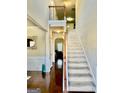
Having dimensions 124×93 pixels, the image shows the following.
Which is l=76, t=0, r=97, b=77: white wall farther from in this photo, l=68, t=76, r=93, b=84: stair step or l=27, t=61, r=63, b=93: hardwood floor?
l=27, t=61, r=63, b=93: hardwood floor

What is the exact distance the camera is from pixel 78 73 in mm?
6223

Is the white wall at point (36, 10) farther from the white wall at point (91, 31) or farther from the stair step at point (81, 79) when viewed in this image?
the stair step at point (81, 79)

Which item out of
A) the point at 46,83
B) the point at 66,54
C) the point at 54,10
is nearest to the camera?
the point at 66,54

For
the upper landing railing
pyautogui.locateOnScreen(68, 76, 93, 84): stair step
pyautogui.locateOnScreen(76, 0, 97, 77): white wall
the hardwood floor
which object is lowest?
the hardwood floor

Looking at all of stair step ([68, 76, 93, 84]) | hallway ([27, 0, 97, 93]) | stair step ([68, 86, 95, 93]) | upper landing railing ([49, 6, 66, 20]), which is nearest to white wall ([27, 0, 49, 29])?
hallway ([27, 0, 97, 93])

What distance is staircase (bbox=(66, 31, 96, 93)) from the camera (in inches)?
217

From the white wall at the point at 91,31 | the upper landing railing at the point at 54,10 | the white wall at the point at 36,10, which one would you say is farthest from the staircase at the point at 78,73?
the upper landing railing at the point at 54,10

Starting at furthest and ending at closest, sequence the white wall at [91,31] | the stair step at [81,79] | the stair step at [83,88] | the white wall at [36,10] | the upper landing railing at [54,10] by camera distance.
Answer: the upper landing railing at [54,10] → the stair step at [81,79] → the stair step at [83,88] → the white wall at [91,31] → the white wall at [36,10]

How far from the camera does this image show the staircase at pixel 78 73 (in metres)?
5.52

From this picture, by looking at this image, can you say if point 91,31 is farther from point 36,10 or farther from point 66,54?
point 36,10

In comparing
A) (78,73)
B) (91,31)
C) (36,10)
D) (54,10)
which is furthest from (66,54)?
(54,10)
